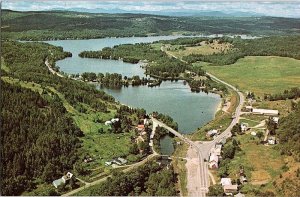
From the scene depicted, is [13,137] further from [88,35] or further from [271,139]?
[88,35]

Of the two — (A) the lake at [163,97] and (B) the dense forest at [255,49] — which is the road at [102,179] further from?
(B) the dense forest at [255,49]

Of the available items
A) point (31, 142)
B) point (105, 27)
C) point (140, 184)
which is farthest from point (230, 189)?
point (105, 27)

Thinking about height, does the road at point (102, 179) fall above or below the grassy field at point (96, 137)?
below

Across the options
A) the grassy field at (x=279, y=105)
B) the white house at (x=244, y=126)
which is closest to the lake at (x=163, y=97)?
the white house at (x=244, y=126)

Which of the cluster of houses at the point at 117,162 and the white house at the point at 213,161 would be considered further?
the cluster of houses at the point at 117,162

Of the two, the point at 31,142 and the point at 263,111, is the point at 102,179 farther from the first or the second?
the point at 263,111

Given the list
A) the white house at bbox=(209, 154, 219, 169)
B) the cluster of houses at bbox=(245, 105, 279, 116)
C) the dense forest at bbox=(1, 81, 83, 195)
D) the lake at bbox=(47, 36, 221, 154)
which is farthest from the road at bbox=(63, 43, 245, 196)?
the dense forest at bbox=(1, 81, 83, 195)

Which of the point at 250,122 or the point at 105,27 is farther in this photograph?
the point at 105,27
